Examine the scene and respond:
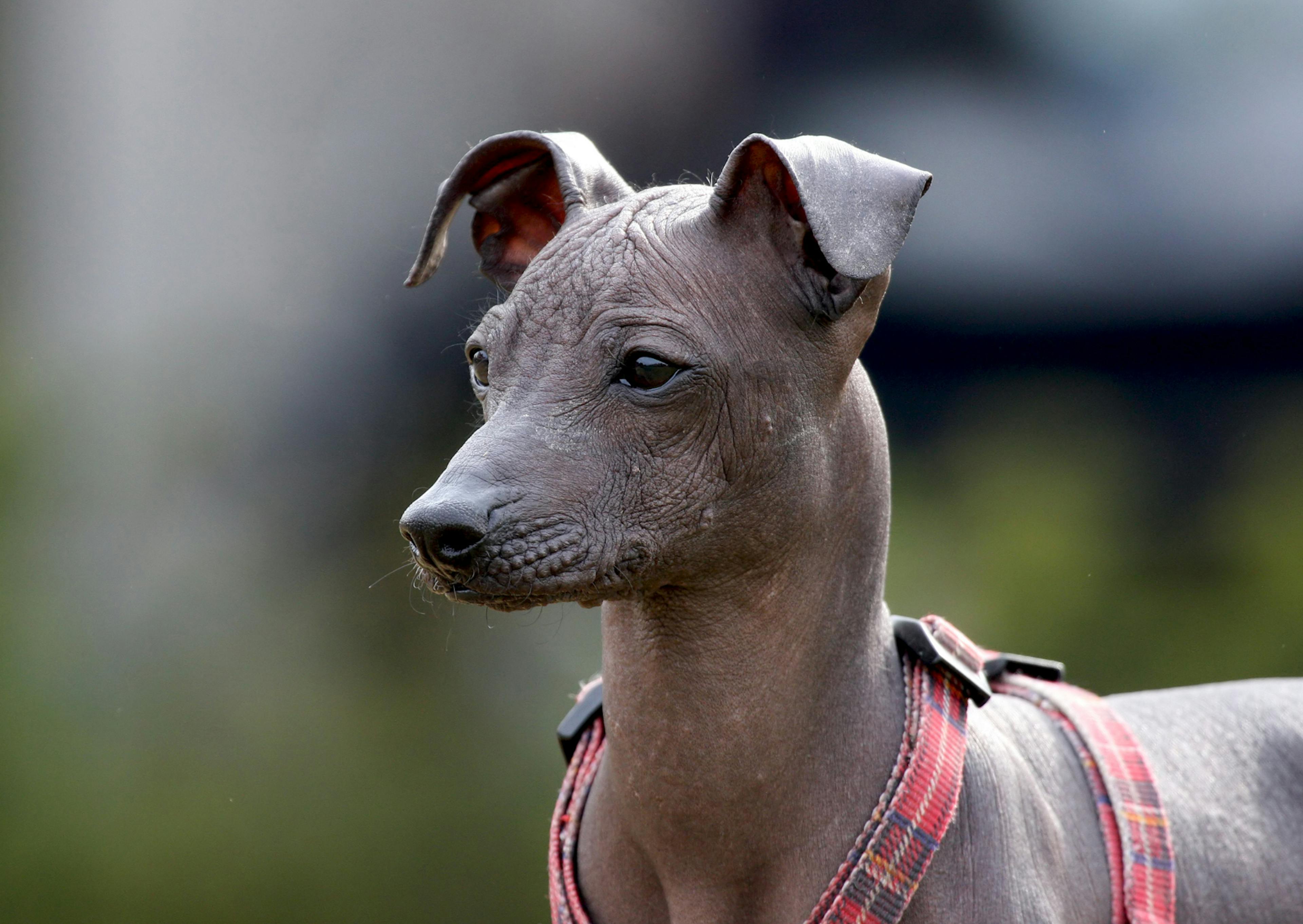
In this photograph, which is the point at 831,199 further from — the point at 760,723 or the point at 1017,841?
the point at 1017,841

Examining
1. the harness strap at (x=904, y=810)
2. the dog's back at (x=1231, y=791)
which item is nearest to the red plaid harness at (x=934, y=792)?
the harness strap at (x=904, y=810)

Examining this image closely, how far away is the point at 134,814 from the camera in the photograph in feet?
15.1

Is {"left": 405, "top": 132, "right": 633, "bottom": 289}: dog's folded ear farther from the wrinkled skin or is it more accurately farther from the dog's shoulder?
the dog's shoulder

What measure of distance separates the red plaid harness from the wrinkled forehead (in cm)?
80

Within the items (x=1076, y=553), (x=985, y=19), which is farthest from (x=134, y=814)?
(x=985, y=19)

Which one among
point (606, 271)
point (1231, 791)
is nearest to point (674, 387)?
point (606, 271)

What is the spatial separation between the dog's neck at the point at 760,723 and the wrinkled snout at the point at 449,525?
0.39 metres

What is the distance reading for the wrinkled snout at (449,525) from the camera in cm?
167

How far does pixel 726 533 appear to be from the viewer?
1.89 meters

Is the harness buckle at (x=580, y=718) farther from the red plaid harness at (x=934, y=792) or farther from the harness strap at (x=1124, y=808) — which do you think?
the harness strap at (x=1124, y=808)

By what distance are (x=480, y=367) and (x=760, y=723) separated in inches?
29.9

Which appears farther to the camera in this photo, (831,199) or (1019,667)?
(1019,667)

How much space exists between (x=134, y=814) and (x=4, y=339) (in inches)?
73.9

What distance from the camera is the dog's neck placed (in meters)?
1.96
